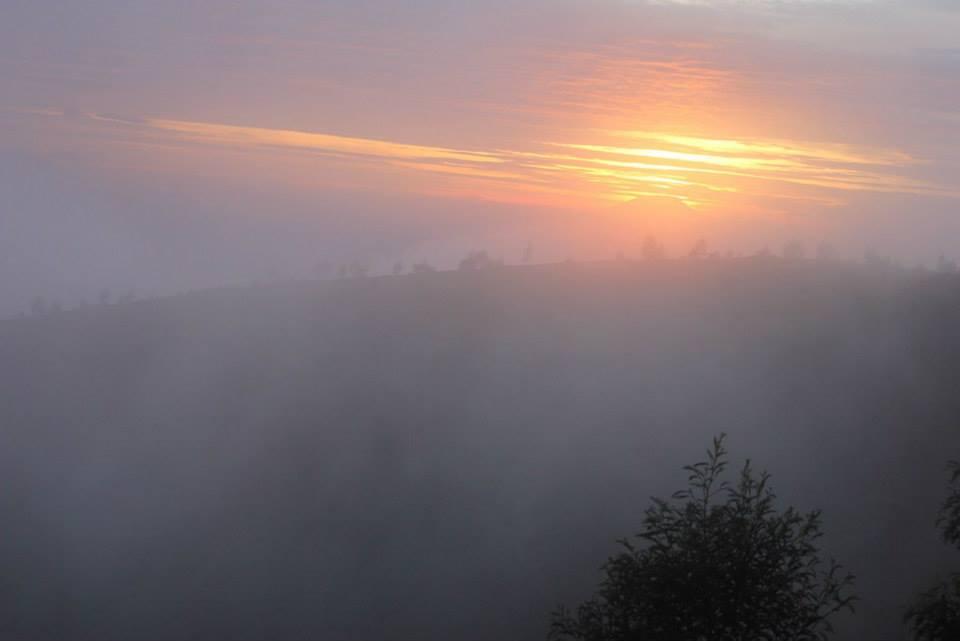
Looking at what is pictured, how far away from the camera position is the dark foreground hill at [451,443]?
3409 cm

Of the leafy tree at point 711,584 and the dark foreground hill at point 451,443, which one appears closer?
the leafy tree at point 711,584

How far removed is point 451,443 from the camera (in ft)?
137

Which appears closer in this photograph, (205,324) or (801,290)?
(801,290)

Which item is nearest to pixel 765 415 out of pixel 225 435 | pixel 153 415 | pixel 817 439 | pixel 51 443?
pixel 817 439

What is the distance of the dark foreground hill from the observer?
34094mm

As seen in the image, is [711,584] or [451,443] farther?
[451,443]

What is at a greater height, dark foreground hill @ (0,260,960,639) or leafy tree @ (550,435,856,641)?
dark foreground hill @ (0,260,960,639)

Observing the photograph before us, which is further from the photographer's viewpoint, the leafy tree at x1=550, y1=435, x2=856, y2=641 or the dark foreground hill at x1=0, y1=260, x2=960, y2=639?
the dark foreground hill at x1=0, y1=260, x2=960, y2=639

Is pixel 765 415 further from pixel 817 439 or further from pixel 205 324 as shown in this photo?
pixel 205 324

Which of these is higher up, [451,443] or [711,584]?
[451,443]

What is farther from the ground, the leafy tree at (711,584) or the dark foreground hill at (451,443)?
the dark foreground hill at (451,443)

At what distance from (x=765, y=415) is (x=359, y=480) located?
16.3 metres

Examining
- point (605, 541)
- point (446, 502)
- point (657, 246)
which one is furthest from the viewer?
point (657, 246)

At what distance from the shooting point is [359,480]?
4047cm
